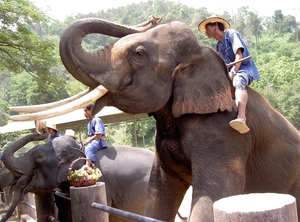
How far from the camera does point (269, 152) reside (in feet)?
10.2

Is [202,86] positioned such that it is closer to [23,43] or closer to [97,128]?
[97,128]

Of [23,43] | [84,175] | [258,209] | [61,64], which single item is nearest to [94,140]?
[84,175]

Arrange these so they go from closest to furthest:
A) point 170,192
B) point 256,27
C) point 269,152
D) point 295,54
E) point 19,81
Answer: point 269,152, point 170,192, point 19,81, point 295,54, point 256,27

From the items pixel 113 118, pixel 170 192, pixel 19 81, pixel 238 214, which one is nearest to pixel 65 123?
pixel 113 118

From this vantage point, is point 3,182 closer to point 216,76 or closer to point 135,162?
point 135,162

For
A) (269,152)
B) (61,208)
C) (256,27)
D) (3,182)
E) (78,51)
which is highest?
(256,27)

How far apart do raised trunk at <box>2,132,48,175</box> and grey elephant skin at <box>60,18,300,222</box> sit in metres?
2.59

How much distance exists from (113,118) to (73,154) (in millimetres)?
8796

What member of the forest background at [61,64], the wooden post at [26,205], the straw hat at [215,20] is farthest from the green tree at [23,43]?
the straw hat at [215,20]

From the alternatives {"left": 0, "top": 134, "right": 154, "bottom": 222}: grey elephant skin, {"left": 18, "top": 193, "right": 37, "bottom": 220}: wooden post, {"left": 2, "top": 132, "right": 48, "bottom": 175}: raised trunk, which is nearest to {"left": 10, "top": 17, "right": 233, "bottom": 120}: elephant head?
{"left": 2, "top": 132, "right": 48, "bottom": 175}: raised trunk

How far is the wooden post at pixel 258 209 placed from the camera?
1.54 metres

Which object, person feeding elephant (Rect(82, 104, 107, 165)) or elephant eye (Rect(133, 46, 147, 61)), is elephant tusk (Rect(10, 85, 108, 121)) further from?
person feeding elephant (Rect(82, 104, 107, 165))

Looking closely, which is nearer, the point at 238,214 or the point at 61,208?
the point at 238,214

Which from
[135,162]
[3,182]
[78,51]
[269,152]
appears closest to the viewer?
[78,51]
